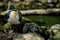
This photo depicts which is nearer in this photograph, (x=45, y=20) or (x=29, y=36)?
(x=29, y=36)

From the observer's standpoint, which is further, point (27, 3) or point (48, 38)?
point (27, 3)

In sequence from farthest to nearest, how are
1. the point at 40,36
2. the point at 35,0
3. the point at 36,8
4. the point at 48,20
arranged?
the point at 35,0, the point at 36,8, the point at 48,20, the point at 40,36

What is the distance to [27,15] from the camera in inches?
373

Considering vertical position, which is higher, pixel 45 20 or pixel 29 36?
pixel 29 36

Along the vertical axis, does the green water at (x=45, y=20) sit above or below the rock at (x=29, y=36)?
below

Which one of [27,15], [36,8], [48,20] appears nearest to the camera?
[48,20]

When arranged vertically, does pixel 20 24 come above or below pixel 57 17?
above

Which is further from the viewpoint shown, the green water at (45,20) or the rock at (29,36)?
the green water at (45,20)

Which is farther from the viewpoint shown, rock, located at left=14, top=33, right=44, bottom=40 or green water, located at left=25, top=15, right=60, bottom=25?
green water, located at left=25, top=15, right=60, bottom=25

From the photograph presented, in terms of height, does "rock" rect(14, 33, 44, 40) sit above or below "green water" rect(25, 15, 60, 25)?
above

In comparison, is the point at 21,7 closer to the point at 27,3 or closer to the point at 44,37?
the point at 27,3

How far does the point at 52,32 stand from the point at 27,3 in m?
4.92

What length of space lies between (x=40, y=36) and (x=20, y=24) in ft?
3.52

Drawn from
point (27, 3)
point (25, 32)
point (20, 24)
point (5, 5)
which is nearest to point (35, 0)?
point (27, 3)
